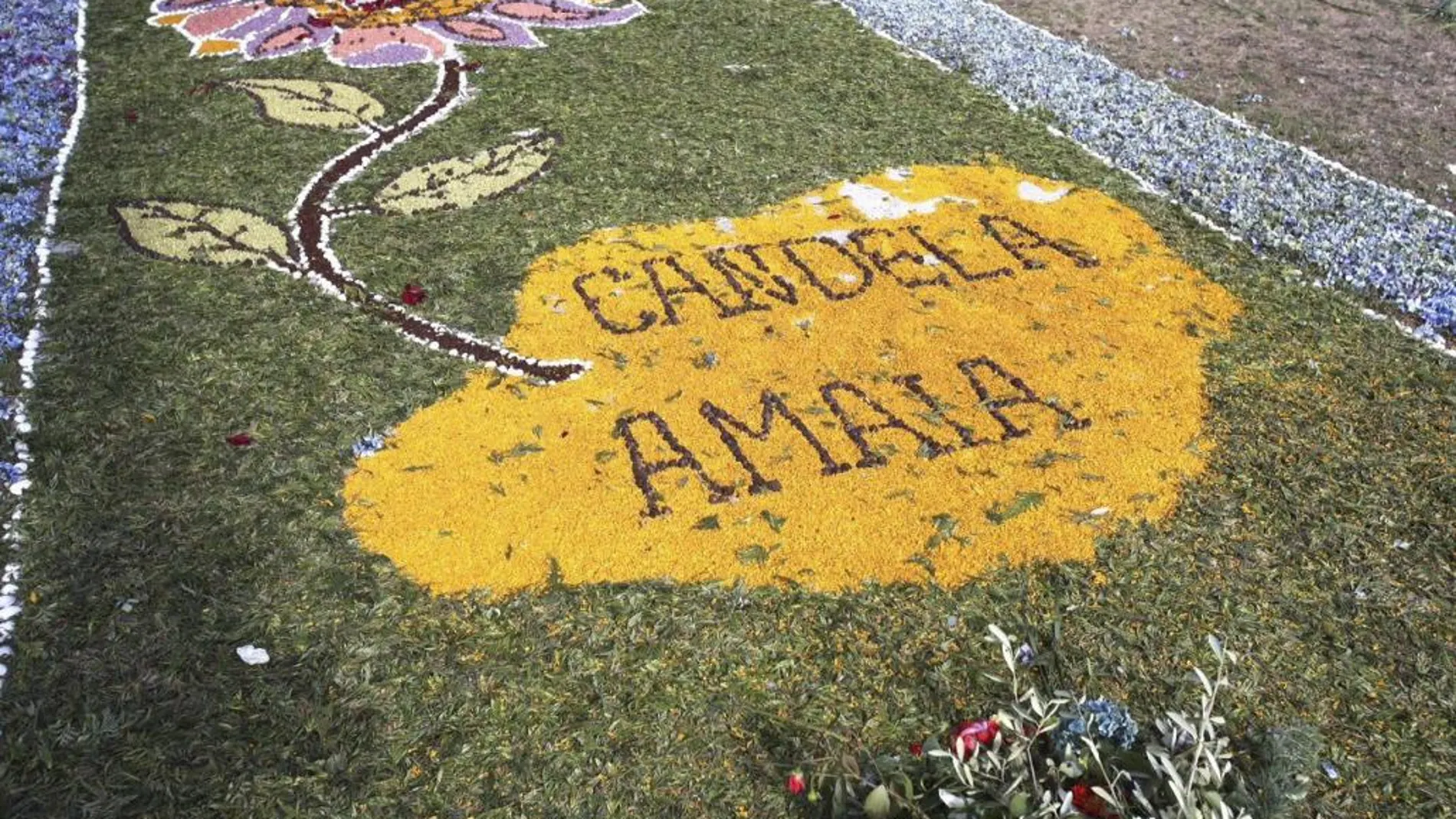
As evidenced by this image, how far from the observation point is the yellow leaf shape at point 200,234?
5.29 meters

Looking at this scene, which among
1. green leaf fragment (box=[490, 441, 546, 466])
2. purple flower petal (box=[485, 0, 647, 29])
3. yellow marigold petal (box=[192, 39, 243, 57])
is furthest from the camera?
purple flower petal (box=[485, 0, 647, 29])

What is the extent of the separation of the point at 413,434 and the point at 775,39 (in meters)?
5.49

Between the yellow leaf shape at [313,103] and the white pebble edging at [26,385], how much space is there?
1.09m

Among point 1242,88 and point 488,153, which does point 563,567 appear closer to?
point 488,153

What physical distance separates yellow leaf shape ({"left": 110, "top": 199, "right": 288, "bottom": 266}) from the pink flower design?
2.47 meters

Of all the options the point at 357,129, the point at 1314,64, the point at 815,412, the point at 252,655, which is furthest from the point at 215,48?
the point at 1314,64

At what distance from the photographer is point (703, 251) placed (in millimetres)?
5434

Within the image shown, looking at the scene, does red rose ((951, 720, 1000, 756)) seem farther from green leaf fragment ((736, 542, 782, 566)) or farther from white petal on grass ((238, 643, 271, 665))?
white petal on grass ((238, 643, 271, 665))

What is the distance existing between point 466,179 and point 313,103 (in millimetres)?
1684

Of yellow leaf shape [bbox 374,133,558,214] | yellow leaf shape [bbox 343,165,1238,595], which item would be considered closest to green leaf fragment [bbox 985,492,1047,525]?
yellow leaf shape [bbox 343,165,1238,595]

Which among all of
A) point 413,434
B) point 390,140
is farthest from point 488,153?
point 413,434

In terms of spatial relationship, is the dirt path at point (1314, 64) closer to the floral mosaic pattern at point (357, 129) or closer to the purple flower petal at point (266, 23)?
the floral mosaic pattern at point (357, 129)

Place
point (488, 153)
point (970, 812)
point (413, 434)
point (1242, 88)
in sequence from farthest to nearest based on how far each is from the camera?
point (1242, 88), point (488, 153), point (413, 434), point (970, 812)

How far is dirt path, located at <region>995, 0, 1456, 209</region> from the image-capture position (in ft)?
22.7
